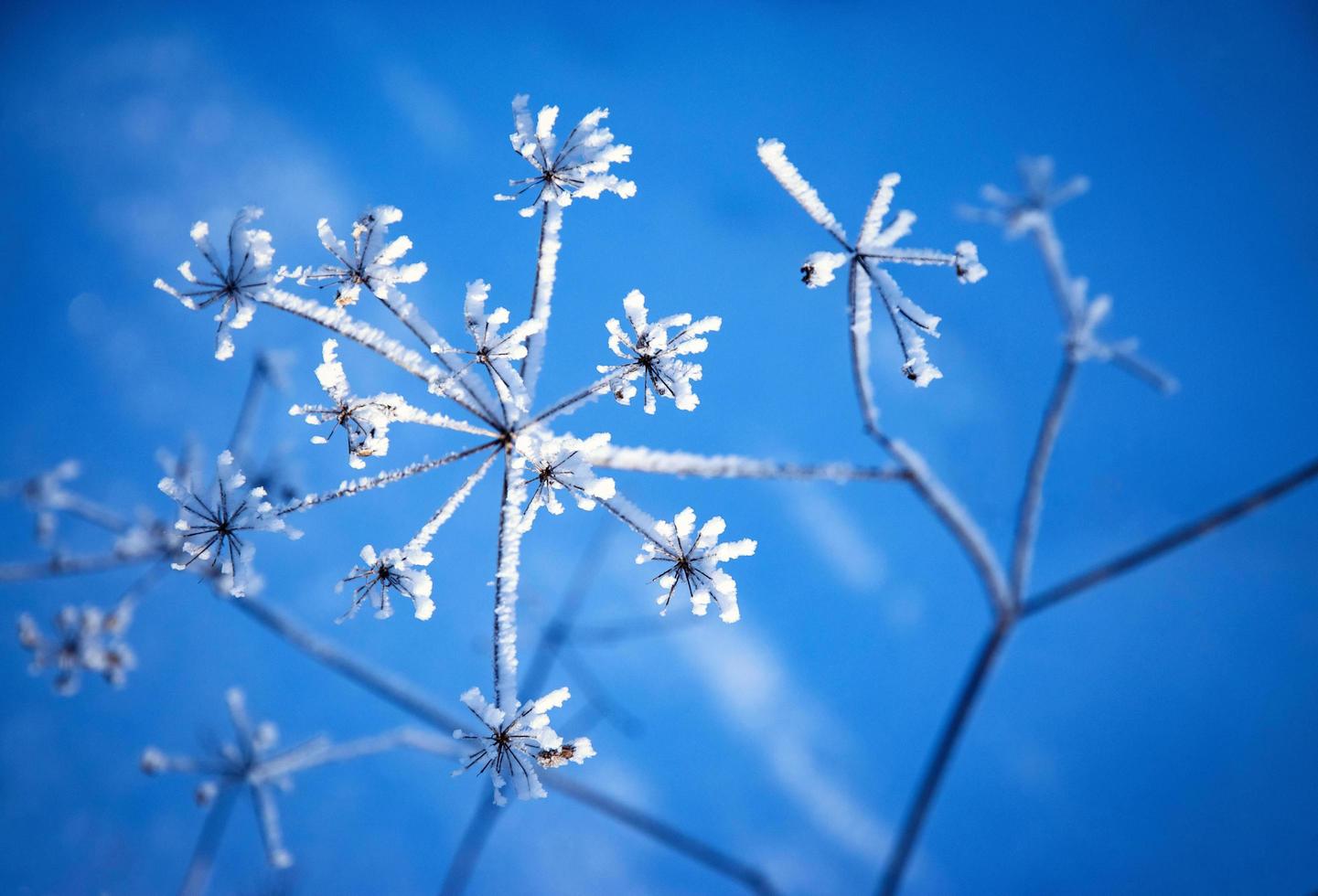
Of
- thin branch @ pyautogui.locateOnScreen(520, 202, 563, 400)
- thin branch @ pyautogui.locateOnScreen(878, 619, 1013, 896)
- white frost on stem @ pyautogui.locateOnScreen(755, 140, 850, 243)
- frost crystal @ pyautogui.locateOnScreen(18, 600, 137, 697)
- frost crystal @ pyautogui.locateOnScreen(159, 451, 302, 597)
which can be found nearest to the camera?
white frost on stem @ pyautogui.locateOnScreen(755, 140, 850, 243)

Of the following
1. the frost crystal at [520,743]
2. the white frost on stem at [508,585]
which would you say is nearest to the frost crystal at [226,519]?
the white frost on stem at [508,585]

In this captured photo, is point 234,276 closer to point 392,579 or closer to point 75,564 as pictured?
point 392,579

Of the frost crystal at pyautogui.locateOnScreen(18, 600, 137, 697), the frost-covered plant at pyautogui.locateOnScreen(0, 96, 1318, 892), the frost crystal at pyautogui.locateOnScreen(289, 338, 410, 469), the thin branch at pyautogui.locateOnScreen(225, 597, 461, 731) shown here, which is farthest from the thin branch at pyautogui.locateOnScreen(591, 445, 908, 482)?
the frost crystal at pyautogui.locateOnScreen(18, 600, 137, 697)

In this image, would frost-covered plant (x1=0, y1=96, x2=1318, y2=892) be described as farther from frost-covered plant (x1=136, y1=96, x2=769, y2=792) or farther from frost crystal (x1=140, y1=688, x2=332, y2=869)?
frost crystal (x1=140, y1=688, x2=332, y2=869)

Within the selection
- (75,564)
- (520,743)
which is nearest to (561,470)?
(520,743)

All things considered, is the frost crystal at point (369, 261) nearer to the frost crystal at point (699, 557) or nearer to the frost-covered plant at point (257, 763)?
the frost crystal at point (699, 557)

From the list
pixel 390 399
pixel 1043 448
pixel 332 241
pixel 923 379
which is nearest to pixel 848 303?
pixel 923 379
